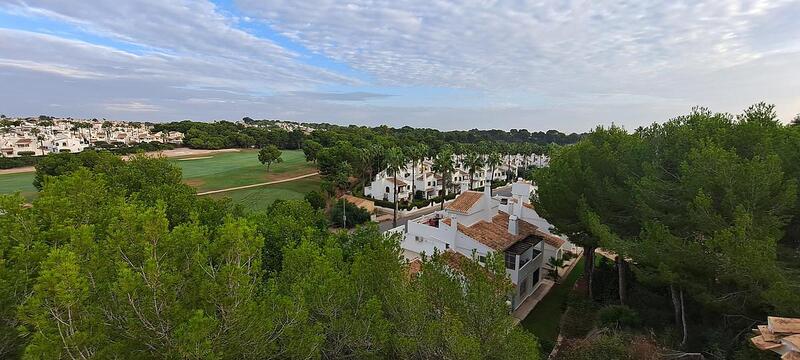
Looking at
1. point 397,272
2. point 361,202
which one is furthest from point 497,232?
point 361,202

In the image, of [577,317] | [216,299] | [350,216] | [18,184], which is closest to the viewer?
[216,299]

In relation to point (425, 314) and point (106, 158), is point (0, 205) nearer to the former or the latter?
point (425, 314)

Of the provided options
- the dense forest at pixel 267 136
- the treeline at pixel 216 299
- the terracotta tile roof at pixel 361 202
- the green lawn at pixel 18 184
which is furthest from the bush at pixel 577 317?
the dense forest at pixel 267 136

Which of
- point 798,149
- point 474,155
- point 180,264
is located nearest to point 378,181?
point 474,155

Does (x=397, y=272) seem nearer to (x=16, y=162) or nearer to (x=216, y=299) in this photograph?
(x=216, y=299)

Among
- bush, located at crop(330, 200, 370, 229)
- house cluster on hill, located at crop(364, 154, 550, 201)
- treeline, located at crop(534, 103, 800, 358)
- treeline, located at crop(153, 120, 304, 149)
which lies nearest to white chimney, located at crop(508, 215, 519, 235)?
treeline, located at crop(534, 103, 800, 358)

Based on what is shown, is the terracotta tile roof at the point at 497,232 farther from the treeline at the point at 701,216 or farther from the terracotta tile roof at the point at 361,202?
the terracotta tile roof at the point at 361,202
